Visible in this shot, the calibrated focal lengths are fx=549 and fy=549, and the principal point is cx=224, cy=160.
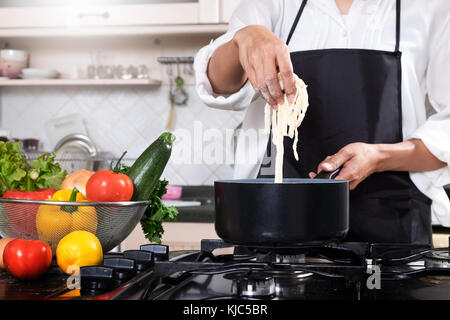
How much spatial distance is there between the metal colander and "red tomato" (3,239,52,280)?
0.08 metres

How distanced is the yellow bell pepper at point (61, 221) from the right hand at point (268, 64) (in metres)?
0.29

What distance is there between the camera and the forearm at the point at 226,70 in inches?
37.9

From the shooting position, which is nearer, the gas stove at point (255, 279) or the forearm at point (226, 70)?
the gas stove at point (255, 279)

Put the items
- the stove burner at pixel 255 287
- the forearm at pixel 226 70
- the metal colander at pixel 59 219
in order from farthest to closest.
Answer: the forearm at pixel 226 70, the metal colander at pixel 59 219, the stove burner at pixel 255 287

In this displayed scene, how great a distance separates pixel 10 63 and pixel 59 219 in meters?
1.96

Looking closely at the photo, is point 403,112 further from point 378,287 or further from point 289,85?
point 378,287

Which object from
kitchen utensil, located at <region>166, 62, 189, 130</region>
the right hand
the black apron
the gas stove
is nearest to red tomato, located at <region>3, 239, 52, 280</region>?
the gas stove

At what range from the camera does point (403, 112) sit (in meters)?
1.15

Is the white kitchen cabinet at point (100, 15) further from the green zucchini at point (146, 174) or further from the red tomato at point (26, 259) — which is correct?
the red tomato at point (26, 259)

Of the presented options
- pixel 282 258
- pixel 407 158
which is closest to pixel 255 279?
pixel 282 258

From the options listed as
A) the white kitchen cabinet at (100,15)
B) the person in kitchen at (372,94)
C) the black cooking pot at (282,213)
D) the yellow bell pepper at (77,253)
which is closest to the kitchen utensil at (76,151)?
the white kitchen cabinet at (100,15)

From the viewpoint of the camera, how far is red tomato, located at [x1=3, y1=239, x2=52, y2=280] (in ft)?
2.07

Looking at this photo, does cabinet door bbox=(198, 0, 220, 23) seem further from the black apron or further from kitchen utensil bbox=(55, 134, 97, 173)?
the black apron
